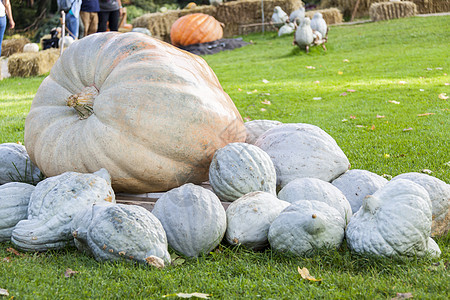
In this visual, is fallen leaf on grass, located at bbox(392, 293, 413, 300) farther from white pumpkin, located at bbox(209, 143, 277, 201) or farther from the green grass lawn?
white pumpkin, located at bbox(209, 143, 277, 201)

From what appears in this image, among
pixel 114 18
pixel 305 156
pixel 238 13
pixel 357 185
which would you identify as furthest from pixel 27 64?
pixel 357 185

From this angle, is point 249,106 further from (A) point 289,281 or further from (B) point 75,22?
(B) point 75,22

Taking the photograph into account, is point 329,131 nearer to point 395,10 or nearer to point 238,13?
point 395,10

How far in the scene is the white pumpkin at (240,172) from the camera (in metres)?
3.17

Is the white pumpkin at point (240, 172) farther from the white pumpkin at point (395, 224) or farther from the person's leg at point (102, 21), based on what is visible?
the person's leg at point (102, 21)

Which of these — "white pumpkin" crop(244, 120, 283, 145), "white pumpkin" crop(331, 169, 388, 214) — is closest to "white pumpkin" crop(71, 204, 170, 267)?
"white pumpkin" crop(331, 169, 388, 214)

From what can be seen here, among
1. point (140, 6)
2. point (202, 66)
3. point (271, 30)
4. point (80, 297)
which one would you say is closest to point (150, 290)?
point (80, 297)

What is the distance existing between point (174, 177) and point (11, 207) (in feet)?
3.39

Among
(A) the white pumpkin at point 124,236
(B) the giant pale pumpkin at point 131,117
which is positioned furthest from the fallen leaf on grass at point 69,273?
(B) the giant pale pumpkin at point 131,117

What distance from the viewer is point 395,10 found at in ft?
54.5

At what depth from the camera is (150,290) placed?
2285mm

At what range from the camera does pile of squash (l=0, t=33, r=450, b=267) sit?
2592 mm

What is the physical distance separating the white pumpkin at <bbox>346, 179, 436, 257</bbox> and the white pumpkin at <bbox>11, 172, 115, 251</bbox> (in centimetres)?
146

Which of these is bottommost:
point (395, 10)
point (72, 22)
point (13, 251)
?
point (395, 10)
